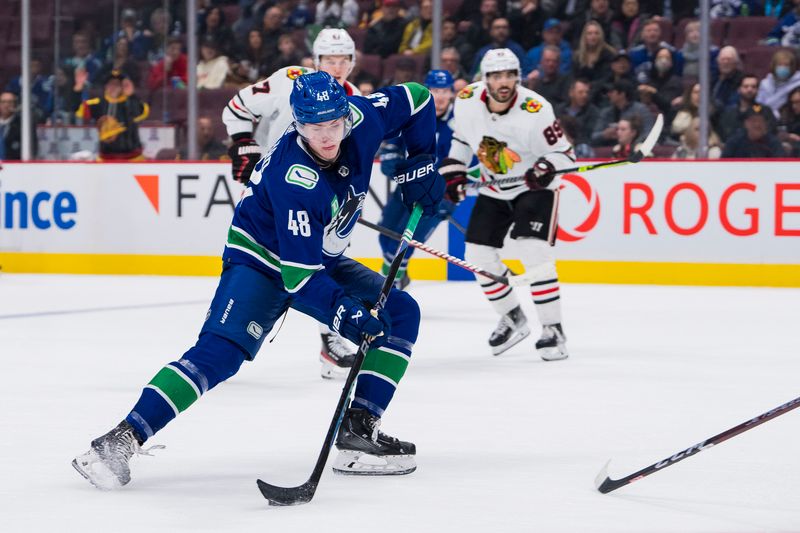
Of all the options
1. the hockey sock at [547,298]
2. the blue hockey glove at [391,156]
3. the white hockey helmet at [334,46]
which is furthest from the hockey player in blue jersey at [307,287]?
the blue hockey glove at [391,156]

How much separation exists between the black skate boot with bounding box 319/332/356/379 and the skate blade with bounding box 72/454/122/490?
1.77m

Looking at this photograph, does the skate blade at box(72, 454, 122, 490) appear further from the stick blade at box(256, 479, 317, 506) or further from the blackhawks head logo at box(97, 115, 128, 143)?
the blackhawks head logo at box(97, 115, 128, 143)

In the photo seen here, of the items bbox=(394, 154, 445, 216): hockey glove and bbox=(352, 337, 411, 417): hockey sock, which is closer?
bbox=(352, 337, 411, 417): hockey sock

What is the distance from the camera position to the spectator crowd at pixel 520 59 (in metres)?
7.94

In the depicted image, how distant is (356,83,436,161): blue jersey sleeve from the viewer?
334 centimetres

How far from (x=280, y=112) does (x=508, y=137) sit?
95 centimetres

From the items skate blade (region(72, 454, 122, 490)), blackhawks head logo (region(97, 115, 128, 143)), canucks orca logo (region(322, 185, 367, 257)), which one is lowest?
skate blade (region(72, 454, 122, 490))

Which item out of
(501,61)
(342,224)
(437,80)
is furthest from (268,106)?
(437,80)

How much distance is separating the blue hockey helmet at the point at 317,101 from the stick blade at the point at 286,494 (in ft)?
2.57

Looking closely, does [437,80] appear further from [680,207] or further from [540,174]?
[680,207]

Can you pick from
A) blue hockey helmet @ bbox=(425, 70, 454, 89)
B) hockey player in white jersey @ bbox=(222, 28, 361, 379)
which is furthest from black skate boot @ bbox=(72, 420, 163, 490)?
blue hockey helmet @ bbox=(425, 70, 454, 89)

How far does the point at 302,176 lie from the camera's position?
2.86 meters

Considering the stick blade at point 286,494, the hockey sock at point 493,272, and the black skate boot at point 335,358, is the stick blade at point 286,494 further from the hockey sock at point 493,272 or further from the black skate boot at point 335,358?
the hockey sock at point 493,272

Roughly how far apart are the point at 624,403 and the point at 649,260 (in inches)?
155
